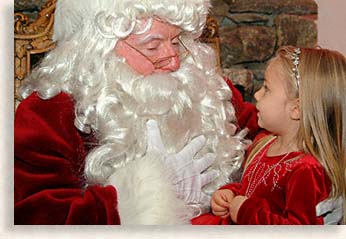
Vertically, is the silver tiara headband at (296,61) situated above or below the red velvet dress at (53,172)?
above

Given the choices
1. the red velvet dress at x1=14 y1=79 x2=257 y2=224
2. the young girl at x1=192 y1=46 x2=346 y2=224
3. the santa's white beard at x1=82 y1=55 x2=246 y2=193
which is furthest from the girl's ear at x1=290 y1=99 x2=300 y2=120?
the red velvet dress at x1=14 y1=79 x2=257 y2=224

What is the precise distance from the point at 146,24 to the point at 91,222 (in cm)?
38

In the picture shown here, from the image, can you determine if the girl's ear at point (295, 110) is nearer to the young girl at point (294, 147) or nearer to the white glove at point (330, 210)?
the young girl at point (294, 147)

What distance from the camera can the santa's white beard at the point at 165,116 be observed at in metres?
1.16

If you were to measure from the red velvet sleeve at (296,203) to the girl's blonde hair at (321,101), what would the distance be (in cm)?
3

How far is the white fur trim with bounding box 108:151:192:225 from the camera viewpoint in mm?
1151

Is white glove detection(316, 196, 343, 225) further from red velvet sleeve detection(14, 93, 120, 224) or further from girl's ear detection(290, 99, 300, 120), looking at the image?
→ red velvet sleeve detection(14, 93, 120, 224)

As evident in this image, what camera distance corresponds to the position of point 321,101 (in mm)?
1174

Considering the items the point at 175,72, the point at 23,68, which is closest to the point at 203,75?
the point at 175,72

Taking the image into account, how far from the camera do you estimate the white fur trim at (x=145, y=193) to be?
1151mm

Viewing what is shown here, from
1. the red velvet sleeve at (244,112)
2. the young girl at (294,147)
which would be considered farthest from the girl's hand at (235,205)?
the red velvet sleeve at (244,112)

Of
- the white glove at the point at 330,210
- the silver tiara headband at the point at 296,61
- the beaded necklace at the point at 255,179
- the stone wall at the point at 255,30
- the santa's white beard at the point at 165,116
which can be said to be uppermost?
the stone wall at the point at 255,30

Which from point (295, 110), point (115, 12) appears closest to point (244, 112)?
point (295, 110)

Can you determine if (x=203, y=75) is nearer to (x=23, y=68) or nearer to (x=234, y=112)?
(x=234, y=112)
